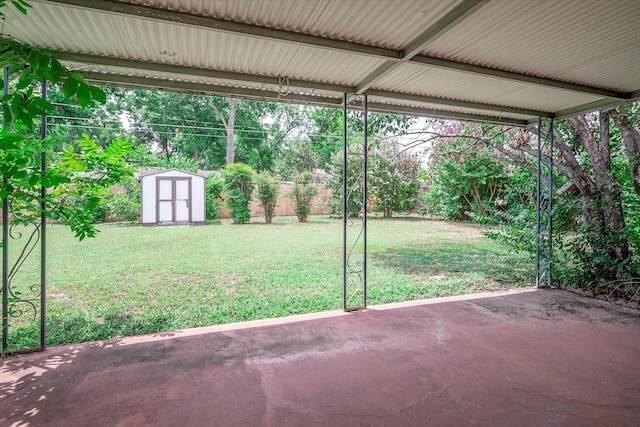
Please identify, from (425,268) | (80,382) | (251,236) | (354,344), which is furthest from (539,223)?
(251,236)

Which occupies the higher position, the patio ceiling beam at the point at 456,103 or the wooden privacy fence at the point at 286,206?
the patio ceiling beam at the point at 456,103

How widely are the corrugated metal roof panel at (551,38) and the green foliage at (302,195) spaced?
961 centimetres

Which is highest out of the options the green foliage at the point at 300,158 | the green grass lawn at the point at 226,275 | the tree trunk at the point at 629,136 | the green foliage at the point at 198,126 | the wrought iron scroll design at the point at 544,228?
the green foliage at the point at 198,126

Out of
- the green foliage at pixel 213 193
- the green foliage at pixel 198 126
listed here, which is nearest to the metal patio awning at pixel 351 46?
the green foliage at pixel 213 193

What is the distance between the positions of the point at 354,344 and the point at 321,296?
1663 mm

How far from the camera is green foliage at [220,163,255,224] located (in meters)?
11.8

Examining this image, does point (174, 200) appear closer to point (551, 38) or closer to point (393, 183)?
point (393, 183)

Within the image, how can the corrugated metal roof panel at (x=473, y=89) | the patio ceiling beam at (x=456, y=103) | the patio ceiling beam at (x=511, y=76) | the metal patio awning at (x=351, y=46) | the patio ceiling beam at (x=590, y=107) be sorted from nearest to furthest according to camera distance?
the metal patio awning at (x=351, y=46), the patio ceiling beam at (x=511, y=76), the corrugated metal roof panel at (x=473, y=89), the patio ceiling beam at (x=456, y=103), the patio ceiling beam at (x=590, y=107)

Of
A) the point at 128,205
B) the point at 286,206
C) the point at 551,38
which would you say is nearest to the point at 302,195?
the point at 286,206

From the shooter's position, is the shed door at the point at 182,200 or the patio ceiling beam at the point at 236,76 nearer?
the patio ceiling beam at the point at 236,76

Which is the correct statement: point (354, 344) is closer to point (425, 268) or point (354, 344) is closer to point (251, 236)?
point (425, 268)

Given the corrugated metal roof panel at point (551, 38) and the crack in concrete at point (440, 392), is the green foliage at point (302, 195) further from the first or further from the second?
the crack in concrete at point (440, 392)

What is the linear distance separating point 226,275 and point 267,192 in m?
6.85

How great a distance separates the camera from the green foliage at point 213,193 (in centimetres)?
1248
